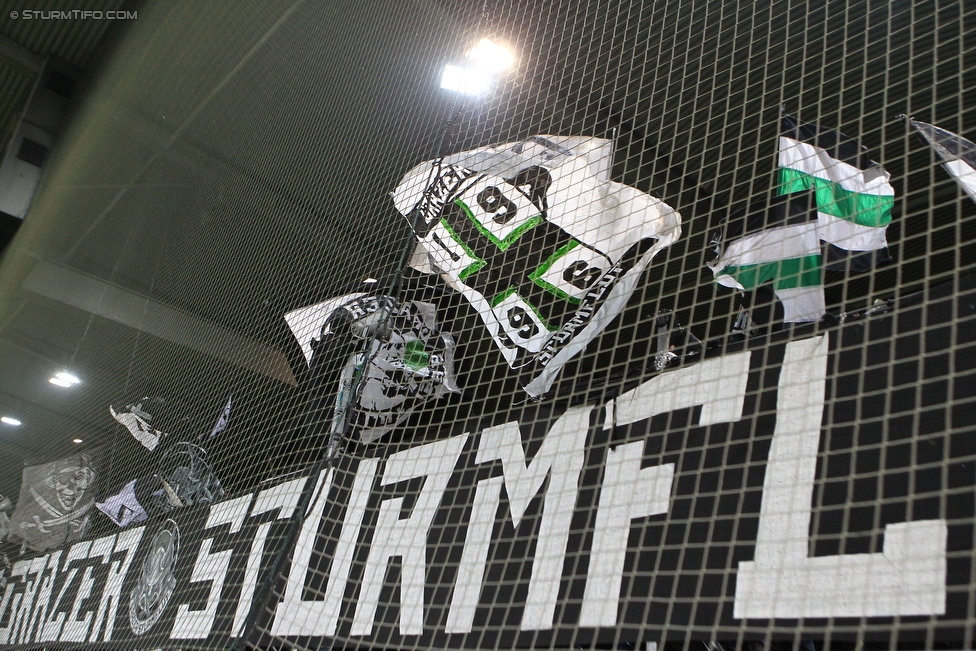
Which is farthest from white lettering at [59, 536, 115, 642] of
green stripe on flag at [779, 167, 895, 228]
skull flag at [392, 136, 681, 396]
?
green stripe on flag at [779, 167, 895, 228]

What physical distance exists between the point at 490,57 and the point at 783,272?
3.47 ft

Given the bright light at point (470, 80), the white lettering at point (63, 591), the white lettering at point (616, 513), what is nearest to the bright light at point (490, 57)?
the bright light at point (470, 80)

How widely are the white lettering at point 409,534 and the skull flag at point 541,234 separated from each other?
15.0 inches

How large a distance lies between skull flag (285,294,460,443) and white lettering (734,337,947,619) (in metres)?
1.01

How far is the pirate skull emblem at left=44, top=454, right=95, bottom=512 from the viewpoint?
3.55 metres

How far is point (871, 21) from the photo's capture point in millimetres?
2223

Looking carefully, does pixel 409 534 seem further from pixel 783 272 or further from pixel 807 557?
pixel 783 272

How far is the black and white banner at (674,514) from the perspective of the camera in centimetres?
113

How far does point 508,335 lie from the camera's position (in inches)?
90.2

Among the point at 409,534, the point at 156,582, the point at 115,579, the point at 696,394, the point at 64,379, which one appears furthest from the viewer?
the point at 64,379

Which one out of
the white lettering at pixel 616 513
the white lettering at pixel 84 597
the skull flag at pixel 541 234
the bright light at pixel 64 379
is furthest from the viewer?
the bright light at pixel 64 379

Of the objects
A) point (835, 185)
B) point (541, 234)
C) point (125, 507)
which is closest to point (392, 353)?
point (541, 234)

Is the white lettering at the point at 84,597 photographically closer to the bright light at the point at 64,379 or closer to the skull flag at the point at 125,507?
the skull flag at the point at 125,507

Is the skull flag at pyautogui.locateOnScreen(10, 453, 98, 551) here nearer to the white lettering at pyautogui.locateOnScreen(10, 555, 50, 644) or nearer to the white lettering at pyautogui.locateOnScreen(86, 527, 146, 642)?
the white lettering at pyautogui.locateOnScreen(10, 555, 50, 644)
